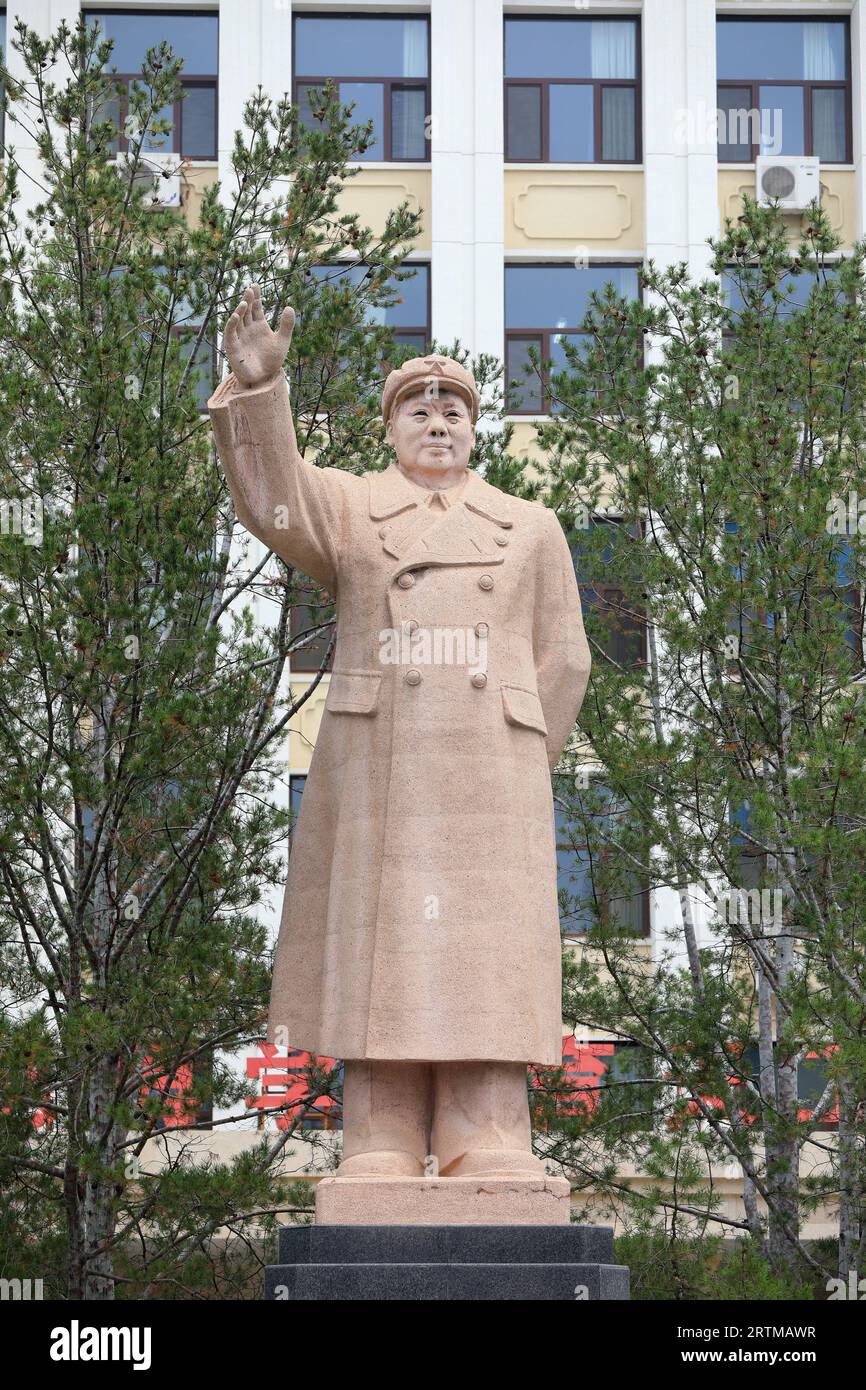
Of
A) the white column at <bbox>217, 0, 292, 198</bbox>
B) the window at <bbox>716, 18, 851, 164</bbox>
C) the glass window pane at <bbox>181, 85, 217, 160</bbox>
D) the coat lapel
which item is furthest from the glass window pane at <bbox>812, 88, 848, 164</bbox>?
the coat lapel

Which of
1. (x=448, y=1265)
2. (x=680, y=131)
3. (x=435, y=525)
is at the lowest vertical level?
(x=448, y=1265)

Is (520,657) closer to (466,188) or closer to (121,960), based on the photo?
(121,960)

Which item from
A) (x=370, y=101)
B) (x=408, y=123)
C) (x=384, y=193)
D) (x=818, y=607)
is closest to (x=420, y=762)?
(x=818, y=607)

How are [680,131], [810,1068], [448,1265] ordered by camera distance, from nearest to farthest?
[448,1265] → [810,1068] → [680,131]

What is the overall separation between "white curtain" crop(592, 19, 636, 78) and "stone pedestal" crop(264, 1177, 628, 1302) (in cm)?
1799

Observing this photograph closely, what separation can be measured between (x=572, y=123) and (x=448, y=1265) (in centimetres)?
1800

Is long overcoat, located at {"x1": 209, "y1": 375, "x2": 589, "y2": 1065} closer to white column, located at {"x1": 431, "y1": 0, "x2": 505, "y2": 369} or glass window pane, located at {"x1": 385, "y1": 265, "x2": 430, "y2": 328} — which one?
white column, located at {"x1": 431, "y1": 0, "x2": 505, "y2": 369}

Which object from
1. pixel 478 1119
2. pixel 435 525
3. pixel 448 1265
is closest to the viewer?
pixel 448 1265

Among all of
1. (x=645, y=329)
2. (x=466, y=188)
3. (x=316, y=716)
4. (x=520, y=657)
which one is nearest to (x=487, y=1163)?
(x=520, y=657)

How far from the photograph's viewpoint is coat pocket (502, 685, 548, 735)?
22.6 feet

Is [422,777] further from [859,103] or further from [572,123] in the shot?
[859,103]

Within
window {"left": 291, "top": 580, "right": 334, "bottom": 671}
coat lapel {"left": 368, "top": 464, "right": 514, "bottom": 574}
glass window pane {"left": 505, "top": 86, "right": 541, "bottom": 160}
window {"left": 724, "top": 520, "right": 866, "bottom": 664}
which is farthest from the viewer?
glass window pane {"left": 505, "top": 86, "right": 541, "bottom": 160}

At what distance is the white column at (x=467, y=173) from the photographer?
Result: 2144 centimetres

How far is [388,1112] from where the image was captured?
662 cm
